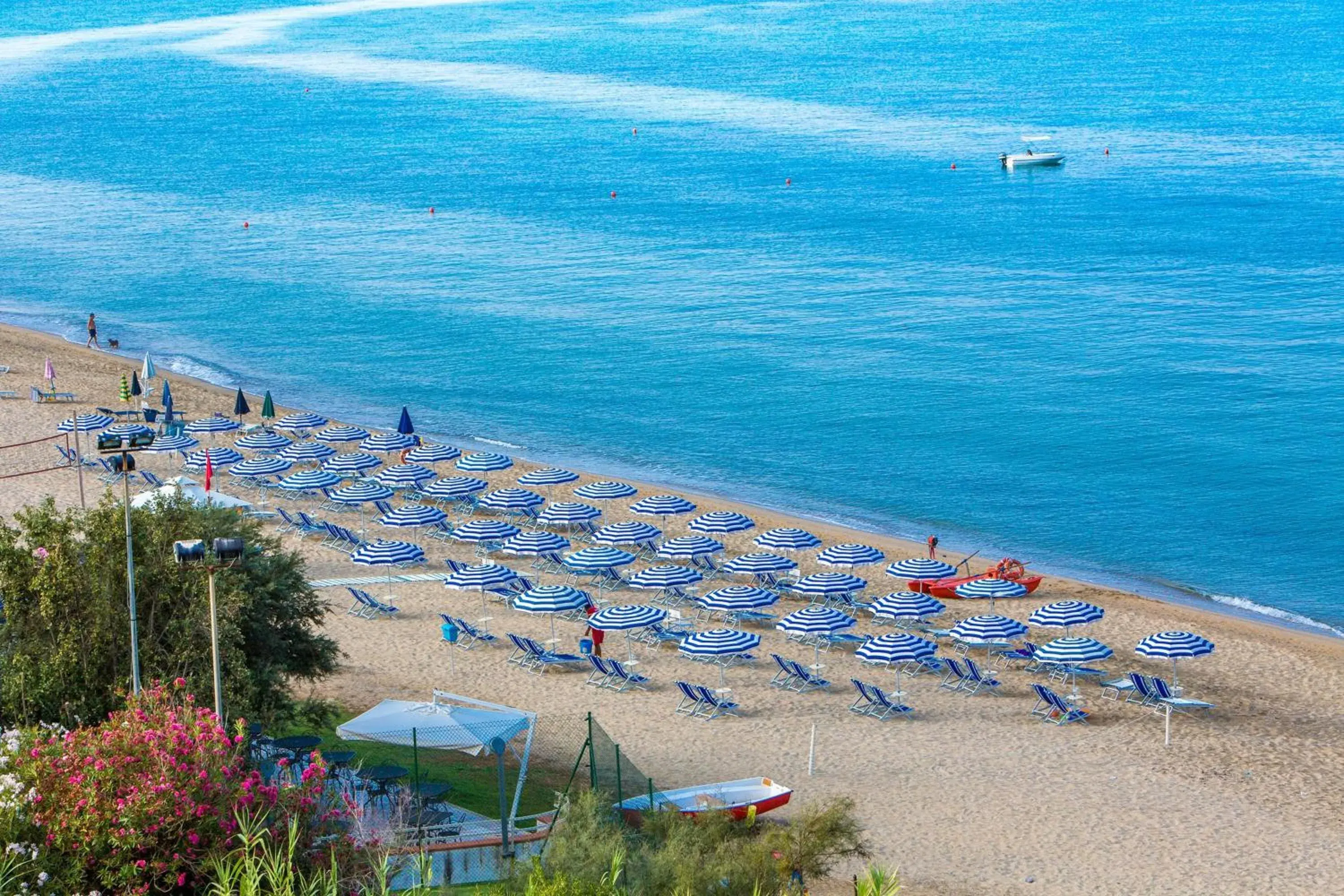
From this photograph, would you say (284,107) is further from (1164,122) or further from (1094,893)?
(1094,893)

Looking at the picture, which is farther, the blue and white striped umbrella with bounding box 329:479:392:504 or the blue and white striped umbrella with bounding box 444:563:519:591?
the blue and white striped umbrella with bounding box 329:479:392:504

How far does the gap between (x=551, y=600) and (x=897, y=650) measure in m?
5.97

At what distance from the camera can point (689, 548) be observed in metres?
31.2

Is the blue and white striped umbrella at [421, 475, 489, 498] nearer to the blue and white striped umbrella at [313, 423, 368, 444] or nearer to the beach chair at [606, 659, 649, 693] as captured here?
the blue and white striped umbrella at [313, 423, 368, 444]

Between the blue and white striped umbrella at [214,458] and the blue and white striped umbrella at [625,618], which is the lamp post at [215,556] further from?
the blue and white striped umbrella at [214,458]

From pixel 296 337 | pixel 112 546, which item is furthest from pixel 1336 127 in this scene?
pixel 112 546

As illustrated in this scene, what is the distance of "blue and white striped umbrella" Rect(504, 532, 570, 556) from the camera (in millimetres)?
30828

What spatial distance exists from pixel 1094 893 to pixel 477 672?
431 inches

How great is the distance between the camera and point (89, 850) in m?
12.2

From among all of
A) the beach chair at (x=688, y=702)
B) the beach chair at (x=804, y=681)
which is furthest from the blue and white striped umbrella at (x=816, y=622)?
the beach chair at (x=688, y=702)

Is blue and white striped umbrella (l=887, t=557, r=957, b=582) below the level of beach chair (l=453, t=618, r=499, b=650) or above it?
above

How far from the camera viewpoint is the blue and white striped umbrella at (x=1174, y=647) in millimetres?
25578

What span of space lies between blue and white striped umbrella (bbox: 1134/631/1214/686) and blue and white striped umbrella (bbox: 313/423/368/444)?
20666mm

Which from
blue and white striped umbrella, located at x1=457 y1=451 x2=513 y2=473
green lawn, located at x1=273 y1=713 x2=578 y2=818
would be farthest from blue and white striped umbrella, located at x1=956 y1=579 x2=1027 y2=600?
blue and white striped umbrella, located at x1=457 y1=451 x2=513 y2=473
